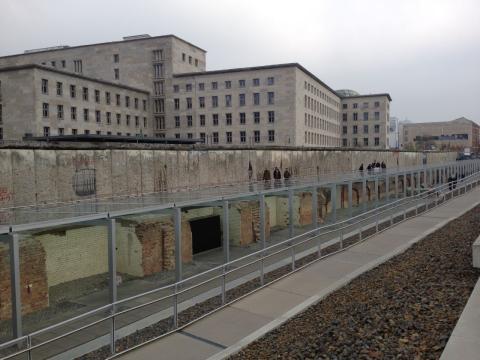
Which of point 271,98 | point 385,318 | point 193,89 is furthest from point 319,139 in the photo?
point 385,318

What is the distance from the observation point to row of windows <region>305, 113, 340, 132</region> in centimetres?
7150

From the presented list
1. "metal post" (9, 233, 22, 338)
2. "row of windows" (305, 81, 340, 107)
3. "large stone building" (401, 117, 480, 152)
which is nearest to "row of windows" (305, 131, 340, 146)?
"row of windows" (305, 81, 340, 107)

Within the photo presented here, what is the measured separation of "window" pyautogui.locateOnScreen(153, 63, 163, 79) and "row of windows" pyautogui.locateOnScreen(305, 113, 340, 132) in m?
23.4

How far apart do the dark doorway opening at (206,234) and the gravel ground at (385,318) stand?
773 cm

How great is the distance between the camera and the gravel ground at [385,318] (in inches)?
292

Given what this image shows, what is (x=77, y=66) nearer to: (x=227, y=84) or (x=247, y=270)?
(x=227, y=84)

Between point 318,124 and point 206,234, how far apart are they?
6330 centimetres

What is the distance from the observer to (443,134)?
14888 centimetres

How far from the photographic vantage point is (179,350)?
791 centimetres

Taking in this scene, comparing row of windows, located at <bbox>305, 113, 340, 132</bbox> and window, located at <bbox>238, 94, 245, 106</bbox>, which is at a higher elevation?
window, located at <bbox>238, 94, 245, 106</bbox>

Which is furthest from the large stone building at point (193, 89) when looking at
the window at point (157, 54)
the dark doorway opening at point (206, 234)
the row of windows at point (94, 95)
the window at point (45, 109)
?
the dark doorway opening at point (206, 234)

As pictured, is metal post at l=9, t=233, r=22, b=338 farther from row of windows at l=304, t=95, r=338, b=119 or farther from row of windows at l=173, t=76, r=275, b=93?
row of windows at l=304, t=95, r=338, b=119

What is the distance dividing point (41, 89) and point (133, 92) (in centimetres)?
1839

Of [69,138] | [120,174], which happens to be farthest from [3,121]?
[120,174]
